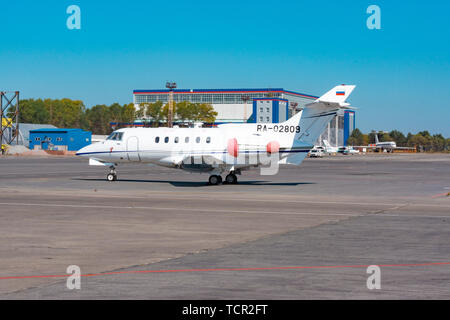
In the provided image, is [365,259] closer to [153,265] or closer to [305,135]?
[153,265]

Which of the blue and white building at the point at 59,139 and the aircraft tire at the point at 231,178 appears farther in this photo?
the blue and white building at the point at 59,139

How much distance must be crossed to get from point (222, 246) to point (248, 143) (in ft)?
68.1

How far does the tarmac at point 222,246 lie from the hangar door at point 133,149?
31.7 ft

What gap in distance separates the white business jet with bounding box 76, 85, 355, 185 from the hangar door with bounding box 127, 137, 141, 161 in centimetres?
117

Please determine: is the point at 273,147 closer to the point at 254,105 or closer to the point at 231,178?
the point at 231,178

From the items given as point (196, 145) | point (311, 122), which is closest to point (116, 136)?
point (196, 145)

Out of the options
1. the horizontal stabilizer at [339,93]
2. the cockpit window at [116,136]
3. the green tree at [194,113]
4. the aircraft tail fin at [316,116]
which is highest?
the green tree at [194,113]

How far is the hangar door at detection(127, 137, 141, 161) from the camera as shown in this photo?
36750 mm

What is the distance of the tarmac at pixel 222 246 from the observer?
9.56m

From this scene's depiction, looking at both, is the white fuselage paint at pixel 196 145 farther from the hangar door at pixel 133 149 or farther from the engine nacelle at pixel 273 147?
the engine nacelle at pixel 273 147

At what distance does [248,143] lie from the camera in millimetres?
34594

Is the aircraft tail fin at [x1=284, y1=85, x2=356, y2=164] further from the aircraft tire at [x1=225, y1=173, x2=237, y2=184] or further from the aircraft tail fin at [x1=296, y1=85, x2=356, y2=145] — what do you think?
the aircraft tire at [x1=225, y1=173, x2=237, y2=184]

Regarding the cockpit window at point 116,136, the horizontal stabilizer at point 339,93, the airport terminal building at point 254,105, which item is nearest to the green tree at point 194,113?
the airport terminal building at point 254,105

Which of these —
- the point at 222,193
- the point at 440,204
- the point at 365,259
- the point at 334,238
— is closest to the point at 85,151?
the point at 222,193
